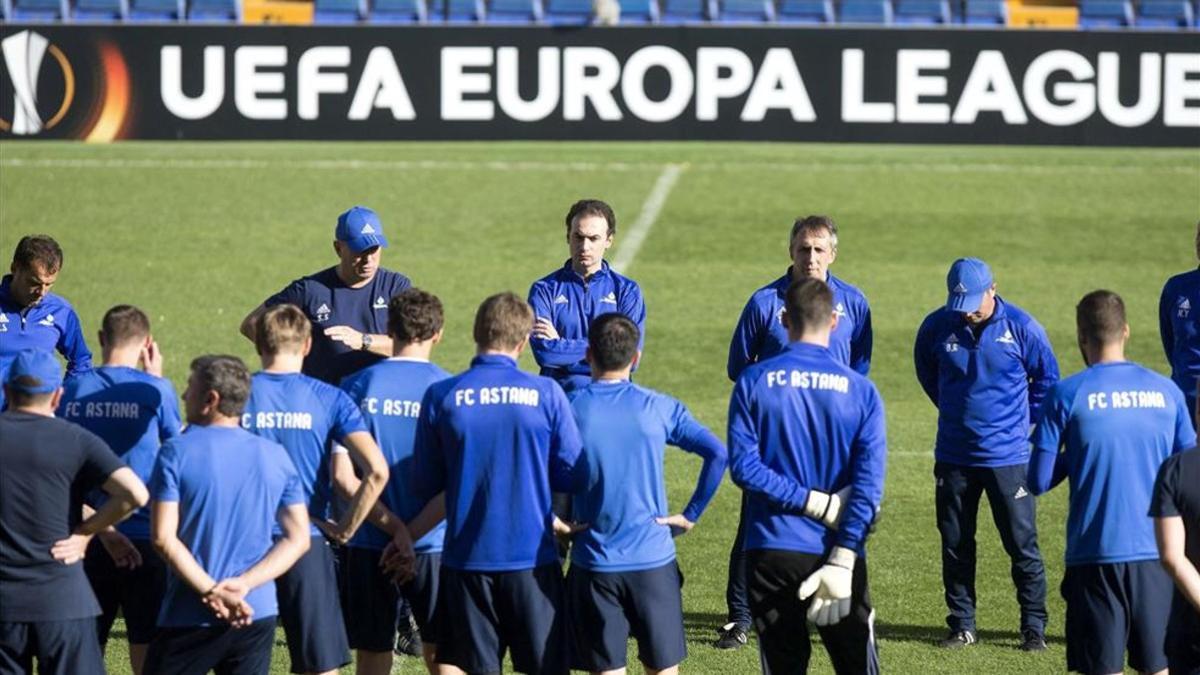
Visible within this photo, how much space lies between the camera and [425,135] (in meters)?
25.5

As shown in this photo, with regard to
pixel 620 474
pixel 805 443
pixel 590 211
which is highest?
pixel 590 211

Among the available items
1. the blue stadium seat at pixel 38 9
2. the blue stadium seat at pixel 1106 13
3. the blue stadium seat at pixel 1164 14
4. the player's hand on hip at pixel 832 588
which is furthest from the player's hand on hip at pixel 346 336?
the blue stadium seat at pixel 1106 13

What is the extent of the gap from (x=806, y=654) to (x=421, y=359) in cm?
195

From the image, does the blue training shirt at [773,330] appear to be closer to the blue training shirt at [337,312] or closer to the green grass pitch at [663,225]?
the blue training shirt at [337,312]

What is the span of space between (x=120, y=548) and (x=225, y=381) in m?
1.13

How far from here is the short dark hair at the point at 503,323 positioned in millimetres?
6742

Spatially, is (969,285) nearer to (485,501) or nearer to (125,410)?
(485,501)

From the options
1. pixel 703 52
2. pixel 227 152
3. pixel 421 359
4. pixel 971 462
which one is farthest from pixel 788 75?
pixel 421 359

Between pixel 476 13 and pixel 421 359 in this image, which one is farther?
pixel 476 13

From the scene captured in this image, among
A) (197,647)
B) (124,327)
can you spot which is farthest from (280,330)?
(197,647)

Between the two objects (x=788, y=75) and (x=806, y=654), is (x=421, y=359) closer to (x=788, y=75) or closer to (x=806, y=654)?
(x=806, y=654)

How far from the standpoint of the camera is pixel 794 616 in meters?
6.92

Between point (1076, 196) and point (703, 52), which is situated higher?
point (703, 52)

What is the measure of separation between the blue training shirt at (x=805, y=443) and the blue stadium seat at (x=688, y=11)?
20161 millimetres
